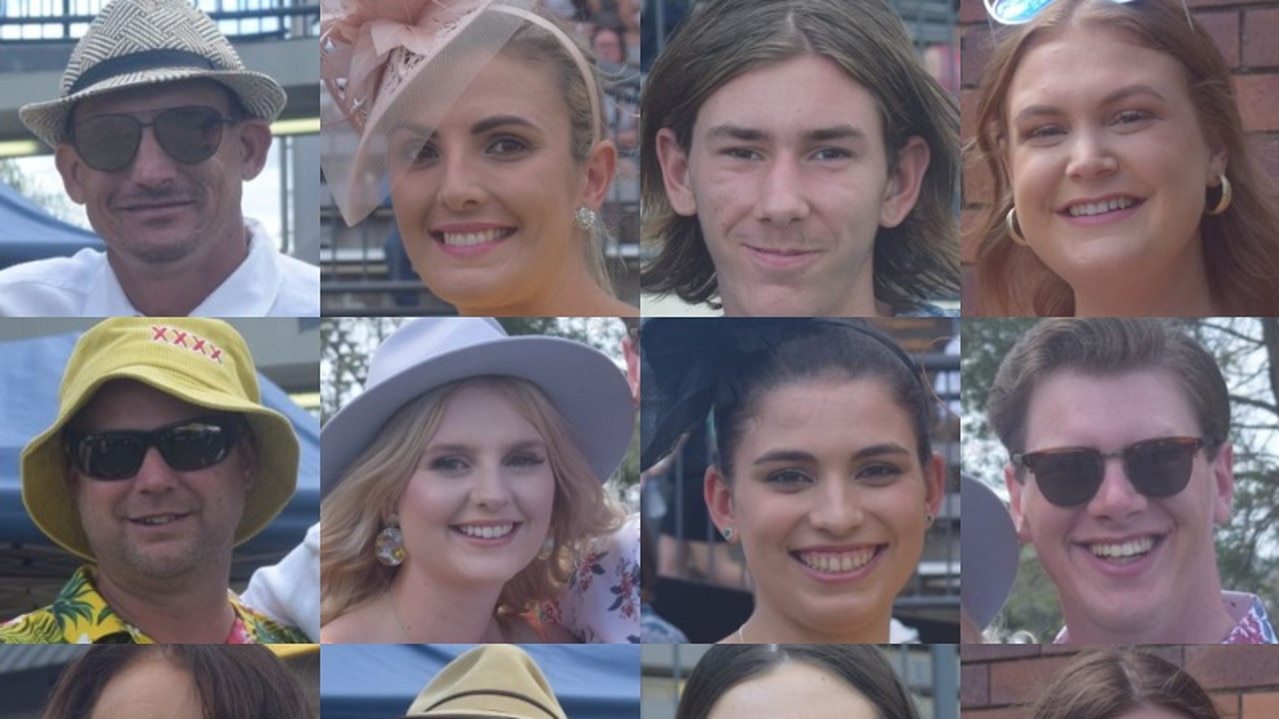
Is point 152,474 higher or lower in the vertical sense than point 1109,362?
lower

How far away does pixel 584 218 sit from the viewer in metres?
3.28

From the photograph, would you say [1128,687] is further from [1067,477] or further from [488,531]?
[488,531]

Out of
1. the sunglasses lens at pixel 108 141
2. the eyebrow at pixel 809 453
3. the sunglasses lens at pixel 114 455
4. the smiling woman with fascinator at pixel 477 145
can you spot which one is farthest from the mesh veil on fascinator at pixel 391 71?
the eyebrow at pixel 809 453

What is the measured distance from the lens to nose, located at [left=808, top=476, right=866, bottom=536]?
127 inches

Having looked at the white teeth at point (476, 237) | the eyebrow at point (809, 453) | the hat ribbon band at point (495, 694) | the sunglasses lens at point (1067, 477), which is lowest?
the hat ribbon band at point (495, 694)

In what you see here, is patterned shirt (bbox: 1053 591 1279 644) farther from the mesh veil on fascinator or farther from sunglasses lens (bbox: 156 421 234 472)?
sunglasses lens (bbox: 156 421 234 472)

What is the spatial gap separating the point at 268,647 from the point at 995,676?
4.26ft

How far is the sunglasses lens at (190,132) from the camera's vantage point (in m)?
3.27

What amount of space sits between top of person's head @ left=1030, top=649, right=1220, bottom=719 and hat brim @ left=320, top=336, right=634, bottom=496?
0.91m

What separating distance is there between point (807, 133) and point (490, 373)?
70cm

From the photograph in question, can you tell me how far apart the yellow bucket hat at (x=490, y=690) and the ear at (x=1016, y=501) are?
86cm

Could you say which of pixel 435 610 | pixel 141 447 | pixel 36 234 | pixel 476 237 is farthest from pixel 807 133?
pixel 36 234

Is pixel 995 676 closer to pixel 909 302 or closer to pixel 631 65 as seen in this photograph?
pixel 909 302

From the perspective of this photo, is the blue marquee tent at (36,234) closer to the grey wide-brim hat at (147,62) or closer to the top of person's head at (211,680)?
the grey wide-brim hat at (147,62)
